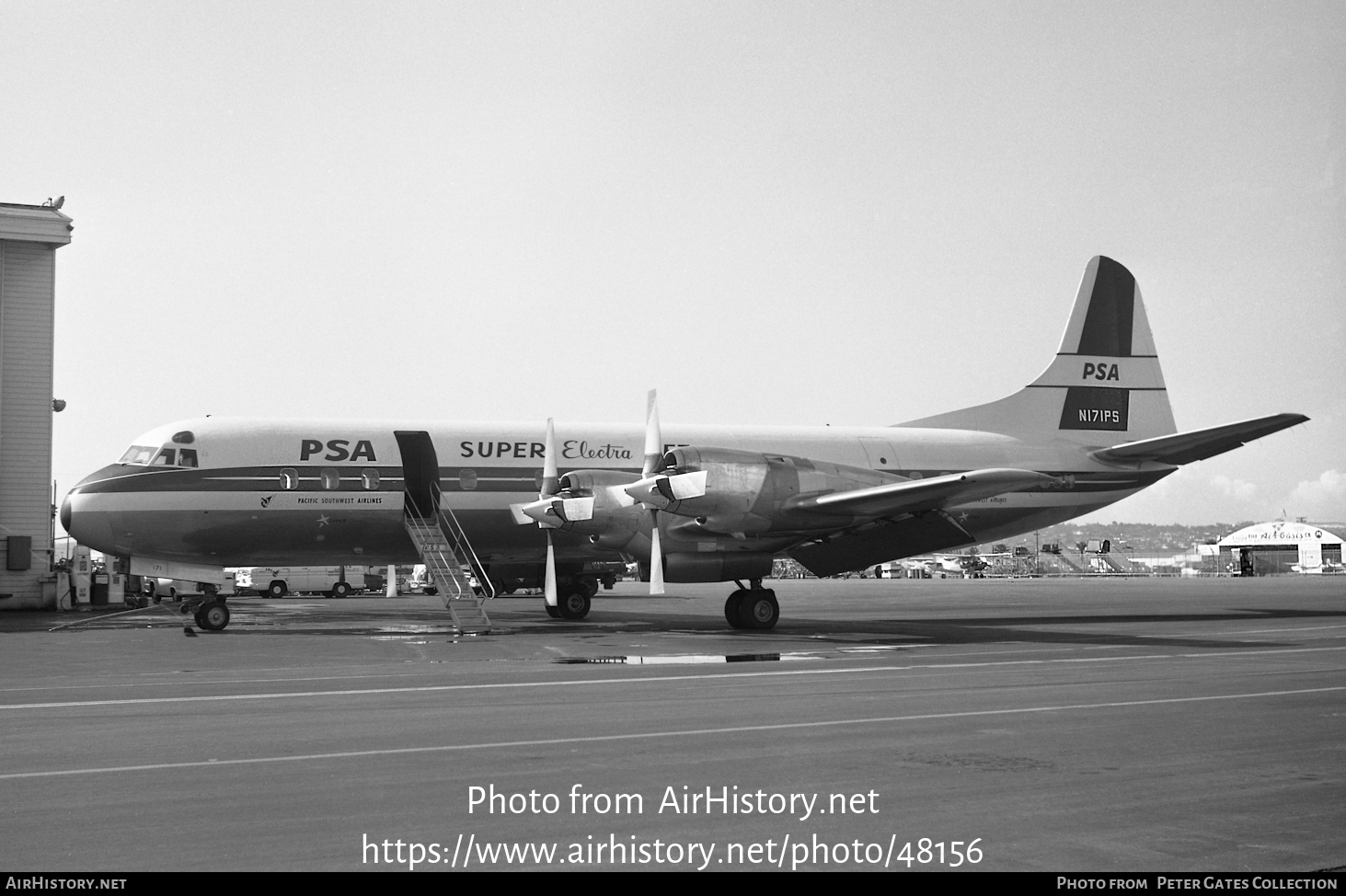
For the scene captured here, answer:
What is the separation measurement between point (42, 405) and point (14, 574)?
5251mm

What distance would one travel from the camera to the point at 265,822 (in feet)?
20.9

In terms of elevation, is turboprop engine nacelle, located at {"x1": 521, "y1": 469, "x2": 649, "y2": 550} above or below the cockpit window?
below

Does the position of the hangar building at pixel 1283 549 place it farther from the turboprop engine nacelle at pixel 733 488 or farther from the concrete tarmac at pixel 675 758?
the concrete tarmac at pixel 675 758

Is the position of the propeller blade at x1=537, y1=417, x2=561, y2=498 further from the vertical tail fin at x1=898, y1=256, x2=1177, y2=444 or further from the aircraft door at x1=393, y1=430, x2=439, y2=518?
the vertical tail fin at x1=898, y1=256, x2=1177, y2=444

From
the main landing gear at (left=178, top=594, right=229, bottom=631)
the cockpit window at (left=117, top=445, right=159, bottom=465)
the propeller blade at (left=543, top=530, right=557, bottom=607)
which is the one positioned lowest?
the main landing gear at (left=178, top=594, right=229, bottom=631)

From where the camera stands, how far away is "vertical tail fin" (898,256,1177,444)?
100.0 feet

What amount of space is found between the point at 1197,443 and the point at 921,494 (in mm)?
8623

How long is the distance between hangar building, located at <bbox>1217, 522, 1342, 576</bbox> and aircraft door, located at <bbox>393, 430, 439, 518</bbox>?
72.7 m

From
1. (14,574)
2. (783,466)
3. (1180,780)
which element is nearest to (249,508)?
(783,466)

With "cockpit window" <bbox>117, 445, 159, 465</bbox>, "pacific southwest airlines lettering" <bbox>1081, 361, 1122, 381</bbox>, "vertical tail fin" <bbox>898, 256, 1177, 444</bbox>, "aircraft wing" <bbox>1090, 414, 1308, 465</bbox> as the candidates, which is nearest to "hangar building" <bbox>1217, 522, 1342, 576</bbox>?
"vertical tail fin" <bbox>898, 256, 1177, 444</bbox>

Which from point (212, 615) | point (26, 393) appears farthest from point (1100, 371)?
point (26, 393)

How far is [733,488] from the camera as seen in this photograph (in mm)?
21500

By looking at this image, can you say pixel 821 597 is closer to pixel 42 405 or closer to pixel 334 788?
pixel 42 405

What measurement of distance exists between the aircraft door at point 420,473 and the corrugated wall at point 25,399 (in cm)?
1740
